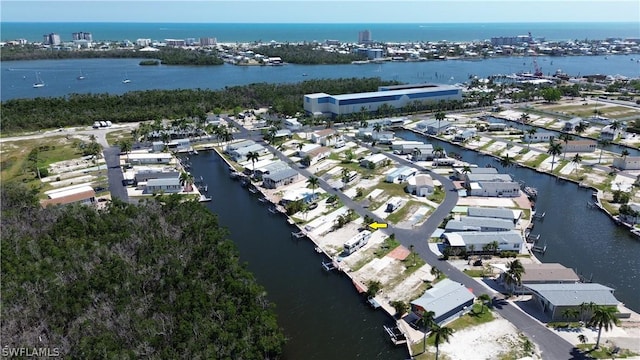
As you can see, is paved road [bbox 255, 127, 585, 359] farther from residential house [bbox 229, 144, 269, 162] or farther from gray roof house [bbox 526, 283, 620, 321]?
residential house [bbox 229, 144, 269, 162]

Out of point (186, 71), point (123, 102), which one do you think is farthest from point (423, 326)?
point (186, 71)

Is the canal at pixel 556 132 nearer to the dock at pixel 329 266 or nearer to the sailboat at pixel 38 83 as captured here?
the dock at pixel 329 266

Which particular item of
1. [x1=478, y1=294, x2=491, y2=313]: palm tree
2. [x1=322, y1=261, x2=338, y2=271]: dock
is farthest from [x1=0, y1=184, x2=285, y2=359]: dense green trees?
[x1=478, y1=294, x2=491, y2=313]: palm tree

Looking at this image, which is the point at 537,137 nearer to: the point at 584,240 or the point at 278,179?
the point at 584,240

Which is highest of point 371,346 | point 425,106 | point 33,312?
point 425,106

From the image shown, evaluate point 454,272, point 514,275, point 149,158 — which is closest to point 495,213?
point 454,272

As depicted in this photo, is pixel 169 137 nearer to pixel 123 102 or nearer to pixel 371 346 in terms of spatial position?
pixel 123 102
